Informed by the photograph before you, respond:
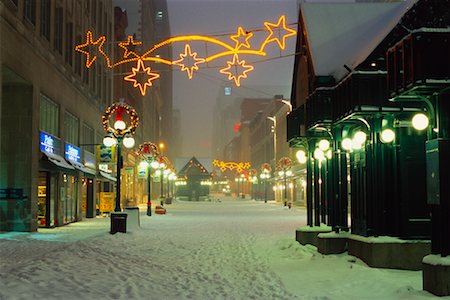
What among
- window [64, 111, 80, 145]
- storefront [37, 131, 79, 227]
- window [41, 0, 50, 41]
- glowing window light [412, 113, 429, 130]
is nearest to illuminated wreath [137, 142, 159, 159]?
window [64, 111, 80, 145]

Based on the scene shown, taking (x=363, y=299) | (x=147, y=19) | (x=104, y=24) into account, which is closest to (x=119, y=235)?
(x=363, y=299)

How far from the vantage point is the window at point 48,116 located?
26.4 meters

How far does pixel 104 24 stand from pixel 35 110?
65.8ft

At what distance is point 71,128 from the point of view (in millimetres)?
32688

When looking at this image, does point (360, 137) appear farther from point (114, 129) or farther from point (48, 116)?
point (48, 116)

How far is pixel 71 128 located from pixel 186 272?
2093cm

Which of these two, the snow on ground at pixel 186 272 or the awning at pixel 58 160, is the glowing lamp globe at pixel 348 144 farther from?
the awning at pixel 58 160

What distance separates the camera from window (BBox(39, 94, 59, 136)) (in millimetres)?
26350

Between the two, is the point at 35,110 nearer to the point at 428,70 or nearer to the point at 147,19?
the point at 428,70

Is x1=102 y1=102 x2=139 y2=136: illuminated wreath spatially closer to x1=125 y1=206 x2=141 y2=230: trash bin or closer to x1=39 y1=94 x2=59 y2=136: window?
x1=39 y1=94 x2=59 y2=136: window

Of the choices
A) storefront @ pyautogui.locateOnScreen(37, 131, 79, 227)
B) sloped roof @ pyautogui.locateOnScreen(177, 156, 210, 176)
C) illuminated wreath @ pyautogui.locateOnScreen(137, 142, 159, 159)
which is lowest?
storefront @ pyautogui.locateOnScreen(37, 131, 79, 227)

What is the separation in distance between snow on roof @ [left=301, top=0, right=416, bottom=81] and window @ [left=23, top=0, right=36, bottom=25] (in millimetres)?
11136

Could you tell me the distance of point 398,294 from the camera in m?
10.2

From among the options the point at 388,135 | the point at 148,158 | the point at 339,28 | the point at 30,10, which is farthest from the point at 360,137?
the point at 148,158
